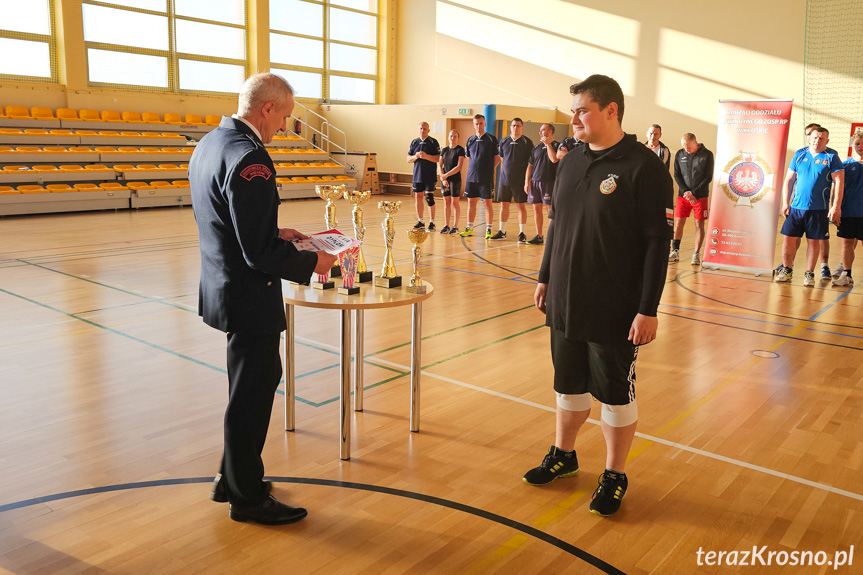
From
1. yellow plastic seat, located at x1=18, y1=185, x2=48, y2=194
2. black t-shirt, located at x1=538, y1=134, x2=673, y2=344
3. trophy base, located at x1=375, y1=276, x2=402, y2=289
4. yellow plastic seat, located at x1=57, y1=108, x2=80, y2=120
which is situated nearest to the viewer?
black t-shirt, located at x1=538, y1=134, x2=673, y2=344

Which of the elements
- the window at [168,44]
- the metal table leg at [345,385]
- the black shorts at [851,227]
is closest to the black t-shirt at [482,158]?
the black shorts at [851,227]

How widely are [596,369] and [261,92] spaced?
1716 mm

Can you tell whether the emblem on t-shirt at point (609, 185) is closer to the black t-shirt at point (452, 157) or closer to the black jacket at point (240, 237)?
the black jacket at point (240, 237)

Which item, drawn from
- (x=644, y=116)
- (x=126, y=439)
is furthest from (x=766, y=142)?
(x=644, y=116)

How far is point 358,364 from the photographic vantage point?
3996mm

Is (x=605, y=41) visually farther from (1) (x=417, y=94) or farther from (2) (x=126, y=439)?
(2) (x=126, y=439)

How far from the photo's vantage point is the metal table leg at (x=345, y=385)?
324 centimetres

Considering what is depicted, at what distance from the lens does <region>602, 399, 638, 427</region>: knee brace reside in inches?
114

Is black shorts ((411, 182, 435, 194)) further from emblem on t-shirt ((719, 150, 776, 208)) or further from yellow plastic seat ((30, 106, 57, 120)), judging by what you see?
yellow plastic seat ((30, 106, 57, 120))

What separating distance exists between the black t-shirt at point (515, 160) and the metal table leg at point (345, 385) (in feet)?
27.1

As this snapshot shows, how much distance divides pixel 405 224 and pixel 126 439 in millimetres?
9932

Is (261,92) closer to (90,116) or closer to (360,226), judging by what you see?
(360,226)

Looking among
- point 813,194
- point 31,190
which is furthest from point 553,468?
point 31,190

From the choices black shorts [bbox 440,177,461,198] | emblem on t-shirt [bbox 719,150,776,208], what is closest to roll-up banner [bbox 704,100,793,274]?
emblem on t-shirt [bbox 719,150,776,208]
